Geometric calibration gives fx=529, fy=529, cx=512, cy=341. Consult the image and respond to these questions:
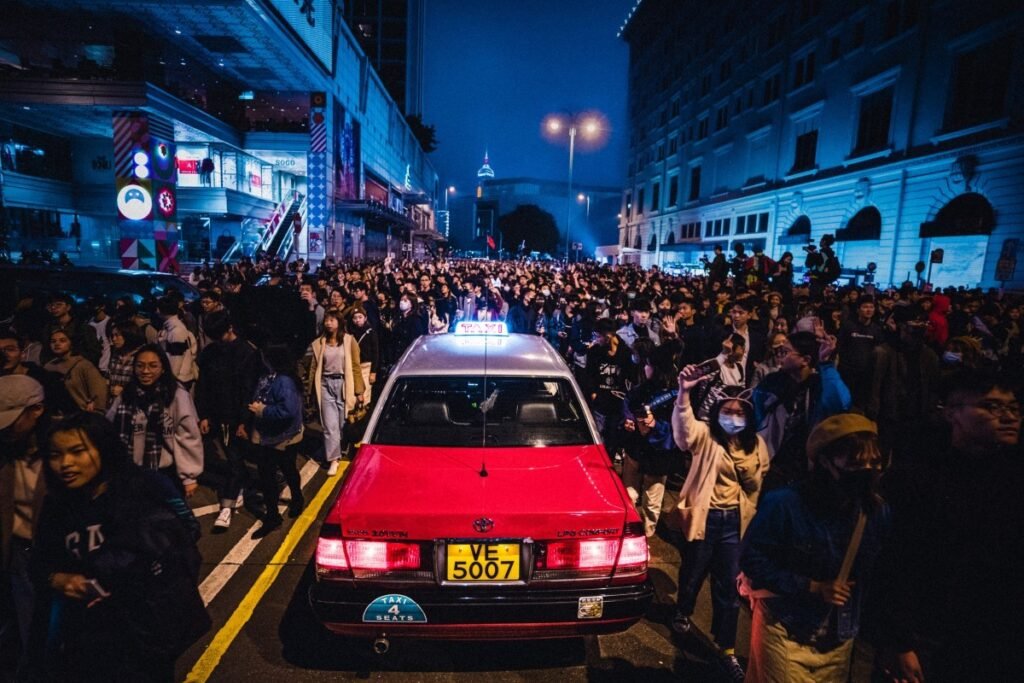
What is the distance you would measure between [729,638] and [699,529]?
63 centimetres

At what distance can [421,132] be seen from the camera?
83.1 metres

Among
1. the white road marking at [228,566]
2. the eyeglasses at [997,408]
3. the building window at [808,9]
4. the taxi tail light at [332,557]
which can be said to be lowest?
the white road marking at [228,566]

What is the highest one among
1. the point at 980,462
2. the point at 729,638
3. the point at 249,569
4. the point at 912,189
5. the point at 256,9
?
the point at 256,9

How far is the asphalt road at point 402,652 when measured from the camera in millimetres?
2932

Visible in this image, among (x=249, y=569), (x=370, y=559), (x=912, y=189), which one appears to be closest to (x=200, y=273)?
(x=249, y=569)

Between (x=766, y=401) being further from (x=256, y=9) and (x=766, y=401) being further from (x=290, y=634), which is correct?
(x=256, y=9)

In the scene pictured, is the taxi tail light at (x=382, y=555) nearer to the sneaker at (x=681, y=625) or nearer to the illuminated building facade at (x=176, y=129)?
the sneaker at (x=681, y=625)

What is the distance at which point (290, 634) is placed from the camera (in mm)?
3244

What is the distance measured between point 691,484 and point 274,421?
10.9 ft

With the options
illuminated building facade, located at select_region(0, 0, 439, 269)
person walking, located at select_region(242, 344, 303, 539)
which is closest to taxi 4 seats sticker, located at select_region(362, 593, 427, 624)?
person walking, located at select_region(242, 344, 303, 539)

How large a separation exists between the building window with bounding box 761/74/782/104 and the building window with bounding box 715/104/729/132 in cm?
561

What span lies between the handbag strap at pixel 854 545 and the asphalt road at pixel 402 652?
4.77 ft

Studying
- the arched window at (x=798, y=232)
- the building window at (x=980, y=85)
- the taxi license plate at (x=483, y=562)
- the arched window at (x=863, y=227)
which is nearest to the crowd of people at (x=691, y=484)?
the taxi license plate at (x=483, y=562)

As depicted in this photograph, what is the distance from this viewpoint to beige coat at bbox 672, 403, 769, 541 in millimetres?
3084
